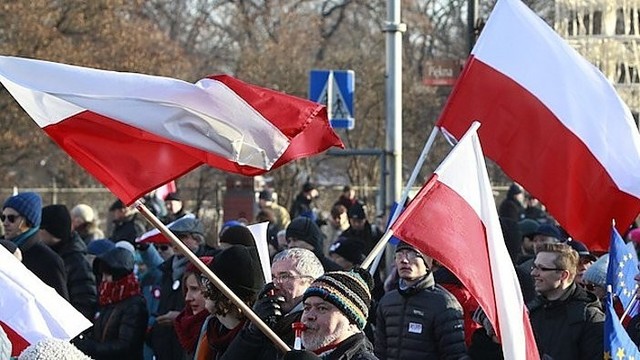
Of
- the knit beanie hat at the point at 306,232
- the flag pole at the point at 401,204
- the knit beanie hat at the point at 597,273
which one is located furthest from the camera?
the knit beanie hat at the point at 306,232

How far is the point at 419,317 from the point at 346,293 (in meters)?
2.61

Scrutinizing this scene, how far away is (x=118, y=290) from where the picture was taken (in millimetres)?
10203

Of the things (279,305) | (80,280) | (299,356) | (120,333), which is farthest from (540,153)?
(299,356)

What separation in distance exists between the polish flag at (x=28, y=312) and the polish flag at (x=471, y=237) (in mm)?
1676

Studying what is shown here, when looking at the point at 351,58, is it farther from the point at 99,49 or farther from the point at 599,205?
the point at 599,205

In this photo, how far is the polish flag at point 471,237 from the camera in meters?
6.93

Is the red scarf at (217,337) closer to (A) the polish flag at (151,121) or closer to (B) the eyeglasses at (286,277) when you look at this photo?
(B) the eyeglasses at (286,277)

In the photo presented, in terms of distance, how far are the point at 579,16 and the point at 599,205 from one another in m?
16.4

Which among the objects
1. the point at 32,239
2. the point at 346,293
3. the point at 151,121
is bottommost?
the point at 32,239

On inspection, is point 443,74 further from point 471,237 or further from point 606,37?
point 471,237

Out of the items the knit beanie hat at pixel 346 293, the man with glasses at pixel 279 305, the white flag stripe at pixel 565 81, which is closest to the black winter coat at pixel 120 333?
the man with glasses at pixel 279 305

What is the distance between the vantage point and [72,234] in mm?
12609

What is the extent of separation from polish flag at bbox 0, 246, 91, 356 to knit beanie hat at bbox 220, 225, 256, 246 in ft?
5.92

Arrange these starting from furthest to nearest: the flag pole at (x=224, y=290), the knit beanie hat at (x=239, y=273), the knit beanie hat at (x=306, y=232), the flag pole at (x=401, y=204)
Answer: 1. the knit beanie hat at (x=306, y=232)
2. the knit beanie hat at (x=239, y=273)
3. the flag pole at (x=401, y=204)
4. the flag pole at (x=224, y=290)
